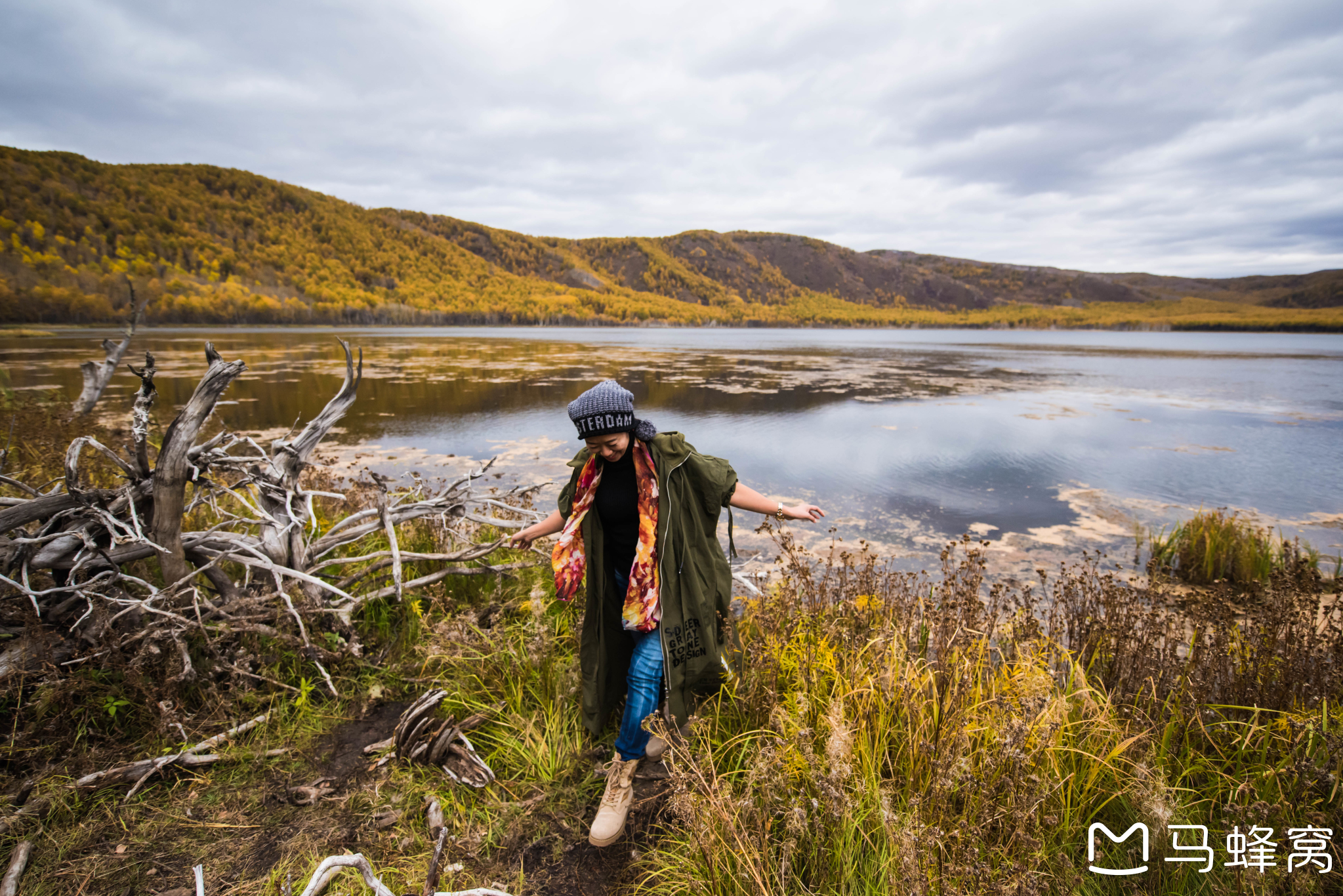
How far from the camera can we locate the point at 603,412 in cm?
230

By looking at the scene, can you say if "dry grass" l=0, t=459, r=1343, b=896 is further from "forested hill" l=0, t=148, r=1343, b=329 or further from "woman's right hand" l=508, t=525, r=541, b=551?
"forested hill" l=0, t=148, r=1343, b=329

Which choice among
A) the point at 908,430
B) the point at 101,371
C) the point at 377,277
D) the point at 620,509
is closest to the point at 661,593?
the point at 620,509

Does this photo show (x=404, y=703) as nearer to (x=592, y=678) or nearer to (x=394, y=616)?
(x=394, y=616)

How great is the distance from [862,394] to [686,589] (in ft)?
59.5

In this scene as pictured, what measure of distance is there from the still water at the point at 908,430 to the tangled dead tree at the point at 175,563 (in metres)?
3.00

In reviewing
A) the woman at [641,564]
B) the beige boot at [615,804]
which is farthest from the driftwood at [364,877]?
the woman at [641,564]

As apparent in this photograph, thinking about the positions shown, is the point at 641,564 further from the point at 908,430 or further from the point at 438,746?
the point at 908,430

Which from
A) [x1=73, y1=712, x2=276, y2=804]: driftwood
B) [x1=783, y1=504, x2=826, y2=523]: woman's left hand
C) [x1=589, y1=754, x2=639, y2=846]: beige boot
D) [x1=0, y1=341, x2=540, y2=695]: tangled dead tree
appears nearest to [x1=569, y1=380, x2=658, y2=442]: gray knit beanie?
[x1=783, y1=504, x2=826, y2=523]: woman's left hand

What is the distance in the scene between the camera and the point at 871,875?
1.90 metres

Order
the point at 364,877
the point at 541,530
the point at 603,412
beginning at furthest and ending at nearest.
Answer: the point at 541,530 → the point at 603,412 → the point at 364,877

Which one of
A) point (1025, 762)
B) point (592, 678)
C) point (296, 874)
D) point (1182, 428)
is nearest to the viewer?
point (1025, 762)

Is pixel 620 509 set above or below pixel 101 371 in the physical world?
below


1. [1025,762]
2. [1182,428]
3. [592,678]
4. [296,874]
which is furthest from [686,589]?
[1182,428]

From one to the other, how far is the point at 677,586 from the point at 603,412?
2.86ft
